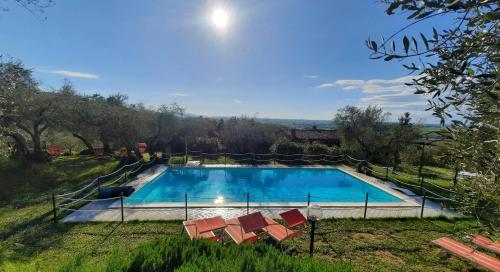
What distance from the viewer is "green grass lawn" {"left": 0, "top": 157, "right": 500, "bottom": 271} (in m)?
6.08

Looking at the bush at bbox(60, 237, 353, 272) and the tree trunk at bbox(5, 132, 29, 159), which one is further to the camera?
the tree trunk at bbox(5, 132, 29, 159)

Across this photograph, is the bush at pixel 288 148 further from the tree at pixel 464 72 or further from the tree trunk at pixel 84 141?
the tree at pixel 464 72

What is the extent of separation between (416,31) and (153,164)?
60.2ft

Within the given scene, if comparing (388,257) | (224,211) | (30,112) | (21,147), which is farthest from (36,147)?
(388,257)

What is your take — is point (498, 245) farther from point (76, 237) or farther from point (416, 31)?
point (76, 237)

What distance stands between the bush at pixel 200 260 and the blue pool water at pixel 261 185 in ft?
25.6

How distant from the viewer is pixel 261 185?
51.0 feet

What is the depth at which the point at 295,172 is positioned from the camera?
17766 millimetres

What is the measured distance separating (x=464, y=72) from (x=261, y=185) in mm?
14227

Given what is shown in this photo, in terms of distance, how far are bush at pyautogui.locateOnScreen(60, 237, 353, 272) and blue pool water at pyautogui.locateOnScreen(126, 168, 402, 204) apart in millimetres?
7807

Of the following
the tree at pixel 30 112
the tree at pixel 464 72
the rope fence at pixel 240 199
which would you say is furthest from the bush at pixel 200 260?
the tree at pixel 30 112

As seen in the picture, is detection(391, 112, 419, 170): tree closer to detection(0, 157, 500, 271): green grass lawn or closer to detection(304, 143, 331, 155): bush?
detection(304, 143, 331, 155): bush

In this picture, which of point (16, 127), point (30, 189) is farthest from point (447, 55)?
point (16, 127)

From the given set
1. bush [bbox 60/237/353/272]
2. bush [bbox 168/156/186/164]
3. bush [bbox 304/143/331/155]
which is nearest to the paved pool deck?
bush [bbox 60/237/353/272]
